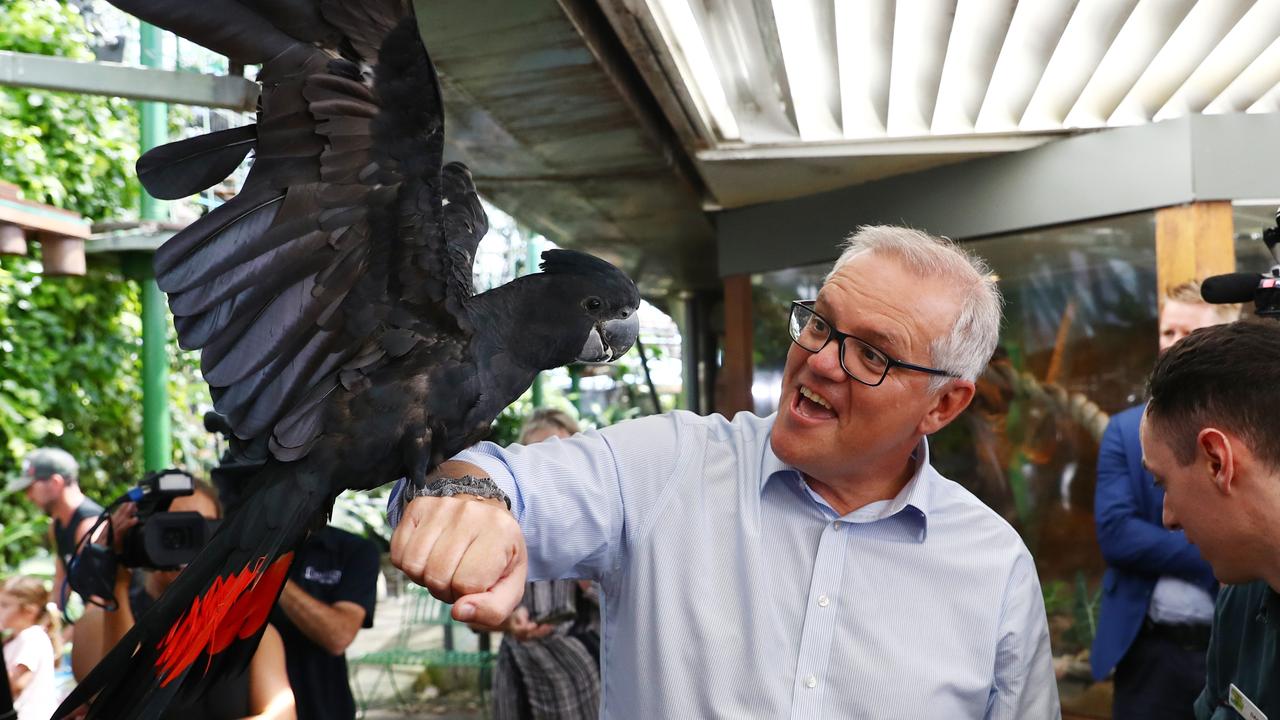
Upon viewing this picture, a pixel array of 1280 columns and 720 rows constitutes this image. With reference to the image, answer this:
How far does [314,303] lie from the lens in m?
1.51

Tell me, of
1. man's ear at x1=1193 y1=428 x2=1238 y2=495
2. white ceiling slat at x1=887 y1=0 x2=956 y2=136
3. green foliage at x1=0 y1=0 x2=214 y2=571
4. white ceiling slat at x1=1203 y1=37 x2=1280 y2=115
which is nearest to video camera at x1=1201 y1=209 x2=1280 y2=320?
man's ear at x1=1193 y1=428 x2=1238 y2=495

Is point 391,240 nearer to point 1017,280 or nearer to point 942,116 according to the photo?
point 942,116

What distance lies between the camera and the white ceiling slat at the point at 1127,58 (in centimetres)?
316

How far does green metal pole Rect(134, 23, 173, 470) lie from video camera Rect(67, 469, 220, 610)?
236 centimetres

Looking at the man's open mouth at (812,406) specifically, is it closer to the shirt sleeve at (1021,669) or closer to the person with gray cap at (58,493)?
the shirt sleeve at (1021,669)

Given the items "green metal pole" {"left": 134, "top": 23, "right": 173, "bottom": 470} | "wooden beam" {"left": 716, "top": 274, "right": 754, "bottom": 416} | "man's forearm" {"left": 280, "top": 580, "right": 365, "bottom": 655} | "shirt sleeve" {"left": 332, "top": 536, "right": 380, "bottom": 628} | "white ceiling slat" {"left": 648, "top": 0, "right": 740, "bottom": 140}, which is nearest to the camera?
"man's forearm" {"left": 280, "top": 580, "right": 365, "bottom": 655}

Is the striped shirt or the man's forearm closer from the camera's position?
the striped shirt

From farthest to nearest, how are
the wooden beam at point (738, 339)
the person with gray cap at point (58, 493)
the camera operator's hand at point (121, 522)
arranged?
the wooden beam at point (738, 339) → the person with gray cap at point (58, 493) → the camera operator's hand at point (121, 522)

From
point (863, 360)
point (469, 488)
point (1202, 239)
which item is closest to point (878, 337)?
point (863, 360)

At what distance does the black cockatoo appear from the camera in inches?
54.6

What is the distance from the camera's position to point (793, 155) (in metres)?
4.26

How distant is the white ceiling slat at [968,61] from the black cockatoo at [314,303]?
196 centimetres

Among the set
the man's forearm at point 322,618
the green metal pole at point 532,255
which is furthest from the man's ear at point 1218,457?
the green metal pole at point 532,255

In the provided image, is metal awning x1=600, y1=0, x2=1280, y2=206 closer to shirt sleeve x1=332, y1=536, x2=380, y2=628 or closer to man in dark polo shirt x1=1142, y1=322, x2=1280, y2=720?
shirt sleeve x1=332, y1=536, x2=380, y2=628
